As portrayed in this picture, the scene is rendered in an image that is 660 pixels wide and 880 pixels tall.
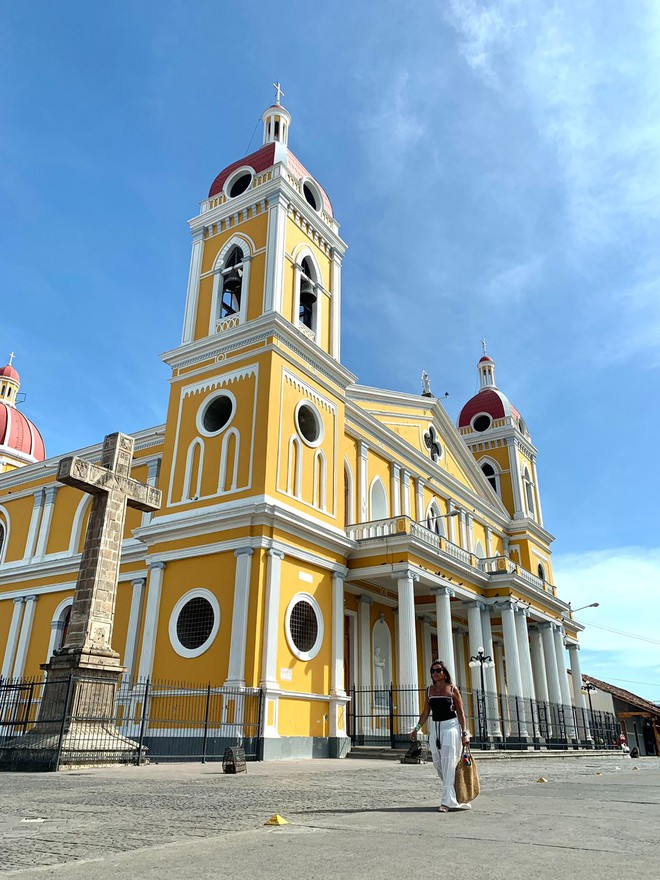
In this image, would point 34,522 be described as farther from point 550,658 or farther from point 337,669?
point 550,658

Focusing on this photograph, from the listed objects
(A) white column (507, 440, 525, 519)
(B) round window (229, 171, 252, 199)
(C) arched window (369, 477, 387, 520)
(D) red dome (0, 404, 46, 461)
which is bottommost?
(C) arched window (369, 477, 387, 520)

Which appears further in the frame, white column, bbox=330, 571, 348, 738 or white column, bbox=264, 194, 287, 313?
white column, bbox=264, 194, 287, 313

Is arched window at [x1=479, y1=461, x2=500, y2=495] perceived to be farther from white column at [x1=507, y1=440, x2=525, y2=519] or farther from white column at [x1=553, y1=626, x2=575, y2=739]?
white column at [x1=553, y1=626, x2=575, y2=739]

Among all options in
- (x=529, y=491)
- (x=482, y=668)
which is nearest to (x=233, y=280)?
(x=482, y=668)

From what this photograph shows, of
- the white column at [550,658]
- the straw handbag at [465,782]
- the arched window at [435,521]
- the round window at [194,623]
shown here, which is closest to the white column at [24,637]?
the round window at [194,623]

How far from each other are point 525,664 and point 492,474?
13612mm

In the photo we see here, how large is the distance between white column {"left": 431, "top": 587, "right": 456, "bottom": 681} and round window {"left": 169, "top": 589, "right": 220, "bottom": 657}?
22.6 feet

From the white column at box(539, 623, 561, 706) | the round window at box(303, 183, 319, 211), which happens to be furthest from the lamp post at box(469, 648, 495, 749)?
the round window at box(303, 183, 319, 211)

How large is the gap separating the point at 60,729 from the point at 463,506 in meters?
22.8

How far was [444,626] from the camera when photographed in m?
21.1

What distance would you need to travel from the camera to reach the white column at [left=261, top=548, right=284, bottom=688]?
55.1 feet

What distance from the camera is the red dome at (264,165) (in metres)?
23.5

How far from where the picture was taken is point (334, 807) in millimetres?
6004

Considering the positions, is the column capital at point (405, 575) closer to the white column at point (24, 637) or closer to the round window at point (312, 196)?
the round window at point (312, 196)
